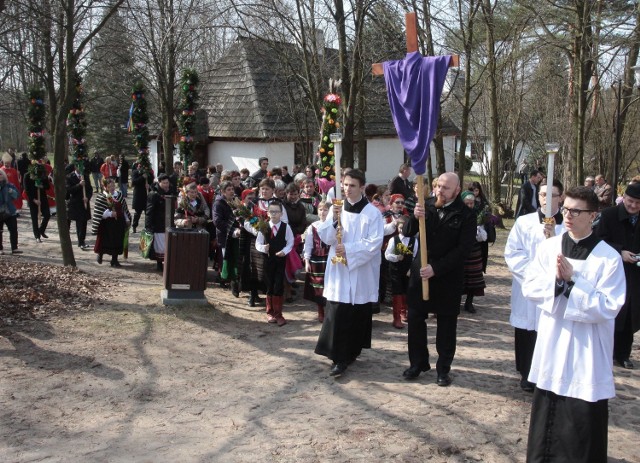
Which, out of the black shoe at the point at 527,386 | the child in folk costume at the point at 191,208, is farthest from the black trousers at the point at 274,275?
the black shoe at the point at 527,386

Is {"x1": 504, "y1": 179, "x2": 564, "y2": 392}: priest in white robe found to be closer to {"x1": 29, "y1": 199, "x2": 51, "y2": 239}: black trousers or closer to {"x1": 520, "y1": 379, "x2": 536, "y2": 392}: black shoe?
{"x1": 520, "y1": 379, "x2": 536, "y2": 392}: black shoe

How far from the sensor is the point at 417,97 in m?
6.29

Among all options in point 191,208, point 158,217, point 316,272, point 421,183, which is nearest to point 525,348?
point 421,183

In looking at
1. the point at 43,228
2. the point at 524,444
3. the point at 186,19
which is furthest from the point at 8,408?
the point at 186,19

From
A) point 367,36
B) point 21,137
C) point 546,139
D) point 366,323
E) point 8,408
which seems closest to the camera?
point 8,408

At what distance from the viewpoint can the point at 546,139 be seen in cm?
2656

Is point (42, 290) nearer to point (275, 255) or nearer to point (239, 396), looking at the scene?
point (275, 255)

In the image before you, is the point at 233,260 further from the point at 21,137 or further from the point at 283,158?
the point at 21,137

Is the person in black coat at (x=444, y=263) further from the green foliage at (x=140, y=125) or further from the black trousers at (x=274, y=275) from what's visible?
the green foliage at (x=140, y=125)

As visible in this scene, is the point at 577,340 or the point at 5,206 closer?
the point at 577,340

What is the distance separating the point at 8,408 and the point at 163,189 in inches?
235

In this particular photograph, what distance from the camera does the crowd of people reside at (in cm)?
449

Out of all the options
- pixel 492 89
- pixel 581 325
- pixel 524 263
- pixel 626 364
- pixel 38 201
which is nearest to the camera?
pixel 581 325

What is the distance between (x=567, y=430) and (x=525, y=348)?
1.87m
